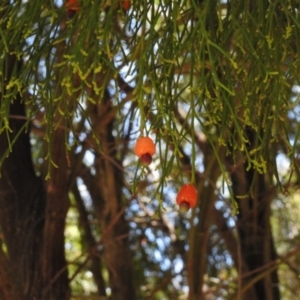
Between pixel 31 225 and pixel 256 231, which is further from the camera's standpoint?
pixel 256 231

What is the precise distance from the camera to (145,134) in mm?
1688

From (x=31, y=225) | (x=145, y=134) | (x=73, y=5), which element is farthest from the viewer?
(x=31, y=225)

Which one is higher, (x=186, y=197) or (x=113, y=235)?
(x=113, y=235)

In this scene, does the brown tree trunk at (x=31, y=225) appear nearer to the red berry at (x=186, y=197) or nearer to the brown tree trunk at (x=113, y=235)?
the brown tree trunk at (x=113, y=235)

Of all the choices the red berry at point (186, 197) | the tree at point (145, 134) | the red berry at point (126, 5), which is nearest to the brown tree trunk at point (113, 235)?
the tree at point (145, 134)

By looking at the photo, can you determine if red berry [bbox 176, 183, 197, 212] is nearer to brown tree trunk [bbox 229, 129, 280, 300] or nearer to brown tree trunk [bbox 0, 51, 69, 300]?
brown tree trunk [bbox 0, 51, 69, 300]

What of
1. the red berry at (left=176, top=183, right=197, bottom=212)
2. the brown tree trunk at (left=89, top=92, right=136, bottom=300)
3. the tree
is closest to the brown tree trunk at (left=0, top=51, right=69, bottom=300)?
the tree

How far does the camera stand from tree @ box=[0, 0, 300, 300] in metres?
1.35

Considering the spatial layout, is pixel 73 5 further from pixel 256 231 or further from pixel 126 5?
pixel 256 231

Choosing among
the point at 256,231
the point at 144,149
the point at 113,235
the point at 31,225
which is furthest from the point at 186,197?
the point at 256,231

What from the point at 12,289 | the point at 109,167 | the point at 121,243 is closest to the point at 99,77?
the point at 109,167

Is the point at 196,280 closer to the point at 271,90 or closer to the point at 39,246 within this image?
A: the point at 39,246

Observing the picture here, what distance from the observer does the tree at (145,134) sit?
4.42ft

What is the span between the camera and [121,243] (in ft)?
8.07
